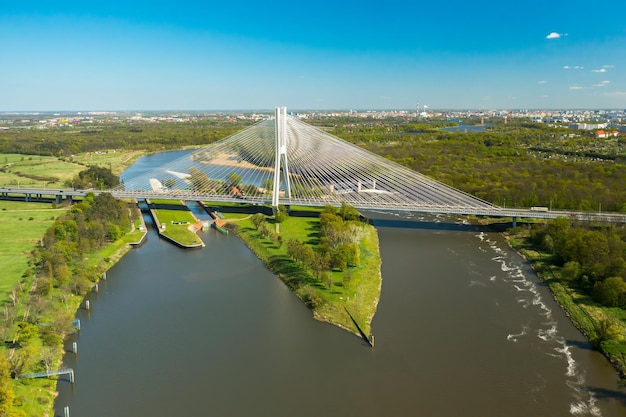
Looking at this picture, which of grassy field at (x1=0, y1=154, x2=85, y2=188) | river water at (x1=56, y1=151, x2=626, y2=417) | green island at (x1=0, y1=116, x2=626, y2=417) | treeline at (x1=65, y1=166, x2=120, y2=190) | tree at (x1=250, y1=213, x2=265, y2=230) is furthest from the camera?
grassy field at (x1=0, y1=154, x2=85, y2=188)

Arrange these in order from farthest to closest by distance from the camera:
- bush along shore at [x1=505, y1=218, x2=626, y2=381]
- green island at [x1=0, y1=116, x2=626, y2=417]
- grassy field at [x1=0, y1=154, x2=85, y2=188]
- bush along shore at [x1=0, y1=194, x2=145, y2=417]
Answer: grassy field at [x1=0, y1=154, x2=85, y2=188] → bush along shore at [x1=505, y1=218, x2=626, y2=381] → green island at [x1=0, y1=116, x2=626, y2=417] → bush along shore at [x1=0, y1=194, x2=145, y2=417]

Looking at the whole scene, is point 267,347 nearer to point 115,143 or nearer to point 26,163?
point 26,163

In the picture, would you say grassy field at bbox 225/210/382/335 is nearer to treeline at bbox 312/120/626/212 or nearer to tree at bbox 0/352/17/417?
tree at bbox 0/352/17/417

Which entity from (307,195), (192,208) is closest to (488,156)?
(307,195)

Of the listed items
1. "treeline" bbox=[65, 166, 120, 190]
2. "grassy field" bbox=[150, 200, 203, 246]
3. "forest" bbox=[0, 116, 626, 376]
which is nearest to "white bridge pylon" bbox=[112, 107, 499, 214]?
"grassy field" bbox=[150, 200, 203, 246]

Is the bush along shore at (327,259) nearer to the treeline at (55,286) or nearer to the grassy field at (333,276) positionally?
the grassy field at (333,276)
